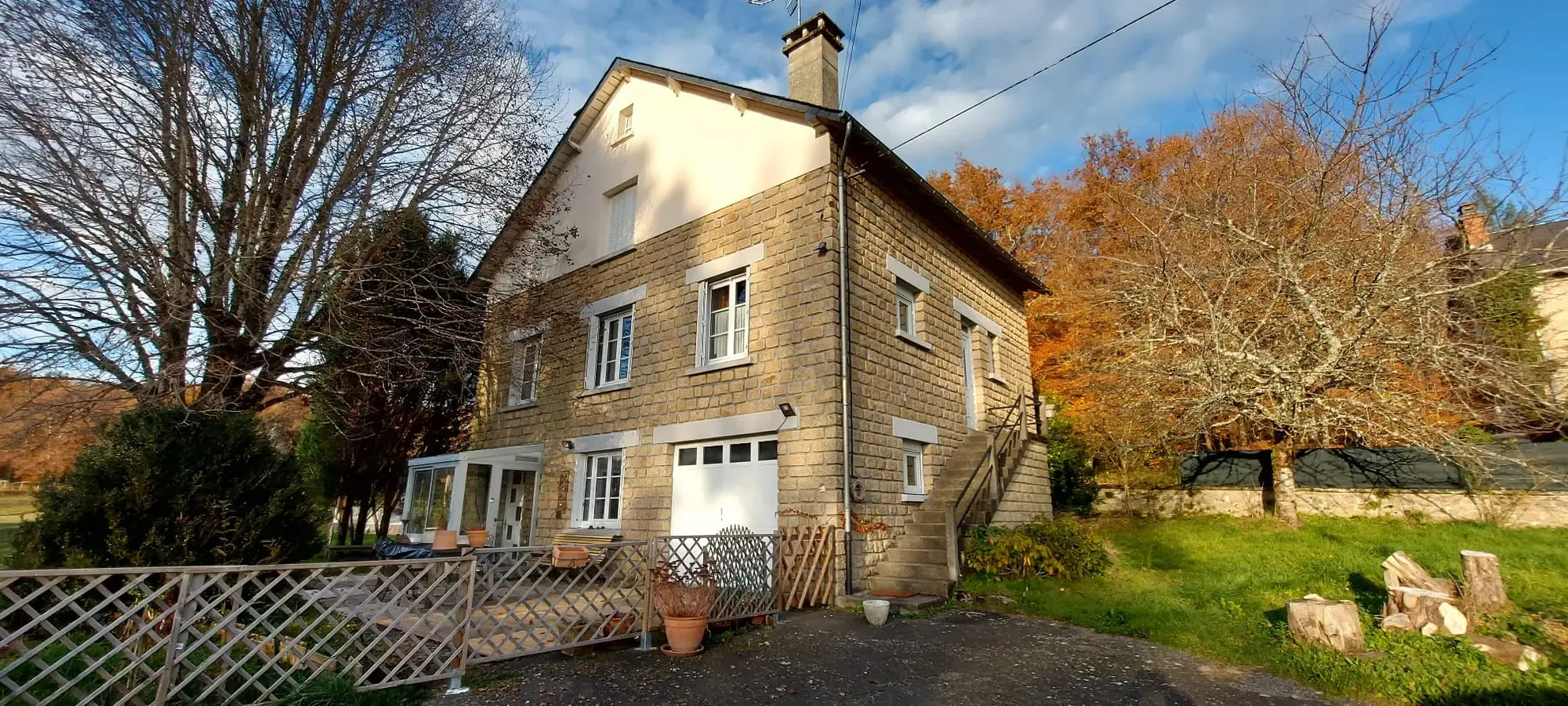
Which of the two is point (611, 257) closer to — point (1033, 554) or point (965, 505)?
point (965, 505)

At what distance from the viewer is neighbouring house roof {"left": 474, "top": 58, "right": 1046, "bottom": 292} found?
996cm

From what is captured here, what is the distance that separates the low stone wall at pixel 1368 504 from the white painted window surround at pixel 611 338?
12416 millimetres

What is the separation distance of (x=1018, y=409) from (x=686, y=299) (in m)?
7.85

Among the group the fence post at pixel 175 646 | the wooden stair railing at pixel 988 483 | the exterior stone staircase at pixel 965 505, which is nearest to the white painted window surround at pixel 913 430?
the exterior stone staircase at pixel 965 505

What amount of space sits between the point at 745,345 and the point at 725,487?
7.05ft

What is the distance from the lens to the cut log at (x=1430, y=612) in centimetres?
566

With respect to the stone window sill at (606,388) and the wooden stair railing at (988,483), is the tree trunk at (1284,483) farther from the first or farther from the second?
the stone window sill at (606,388)

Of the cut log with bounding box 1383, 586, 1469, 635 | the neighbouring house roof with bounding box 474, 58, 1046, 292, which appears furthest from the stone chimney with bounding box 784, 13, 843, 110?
the cut log with bounding box 1383, 586, 1469, 635

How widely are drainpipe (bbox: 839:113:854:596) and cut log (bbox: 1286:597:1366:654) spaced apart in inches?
180

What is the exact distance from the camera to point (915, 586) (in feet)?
29.3

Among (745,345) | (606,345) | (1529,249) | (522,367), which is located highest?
(1529,249)

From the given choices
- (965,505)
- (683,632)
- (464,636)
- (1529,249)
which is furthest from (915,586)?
(1529,249)

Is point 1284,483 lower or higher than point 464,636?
higher

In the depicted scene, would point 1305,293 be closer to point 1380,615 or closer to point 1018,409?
point 1018,409
